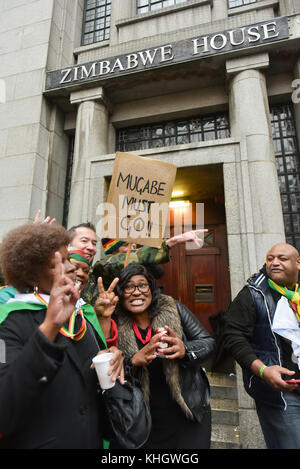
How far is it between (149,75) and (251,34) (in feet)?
7.22

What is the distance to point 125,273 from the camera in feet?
7.64

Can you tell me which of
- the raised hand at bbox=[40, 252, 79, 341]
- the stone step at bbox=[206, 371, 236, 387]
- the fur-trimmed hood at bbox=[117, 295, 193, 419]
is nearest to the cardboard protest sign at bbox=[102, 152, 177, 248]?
the fur-trimmed hood at bbox=[117, 295, 193, 419]

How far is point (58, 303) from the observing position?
119cm

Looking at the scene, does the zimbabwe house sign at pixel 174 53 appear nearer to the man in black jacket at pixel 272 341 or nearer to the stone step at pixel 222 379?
the man in black jacket at pixel 272 341

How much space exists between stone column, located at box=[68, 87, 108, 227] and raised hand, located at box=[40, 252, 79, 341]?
4.51 m

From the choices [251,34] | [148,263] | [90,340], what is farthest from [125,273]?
[251,34]

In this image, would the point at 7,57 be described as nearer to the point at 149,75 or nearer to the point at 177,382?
the point at 149,75

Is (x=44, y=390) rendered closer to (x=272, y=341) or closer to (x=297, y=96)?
(x=272, y=341)

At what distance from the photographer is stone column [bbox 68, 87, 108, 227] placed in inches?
226

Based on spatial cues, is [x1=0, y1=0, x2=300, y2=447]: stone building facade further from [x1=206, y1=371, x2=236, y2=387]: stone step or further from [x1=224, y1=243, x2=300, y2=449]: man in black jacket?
[x1=224, y1=243, x2=300, y2=449]: man in black jacket

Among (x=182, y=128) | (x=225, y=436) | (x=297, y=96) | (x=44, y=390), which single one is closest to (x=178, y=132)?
(x=182, y=128)

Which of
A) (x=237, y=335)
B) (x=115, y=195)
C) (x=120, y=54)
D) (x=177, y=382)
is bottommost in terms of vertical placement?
(x=177, y=382)

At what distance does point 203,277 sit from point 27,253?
17.5 feet

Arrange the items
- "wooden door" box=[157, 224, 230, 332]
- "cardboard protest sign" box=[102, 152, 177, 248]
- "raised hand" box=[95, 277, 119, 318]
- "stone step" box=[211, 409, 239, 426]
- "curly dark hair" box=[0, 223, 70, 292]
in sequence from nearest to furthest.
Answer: "curly dark hair" box=[0, 223, 70, 292] → "raised hand" box=[95, 277, 119, 318] → "cardboard protest sign" box=[102, 152, 177, 248] → "stone step" box=[211, 409, 239, 426] → "wooden door" box=[157, 224, 230, 332]
